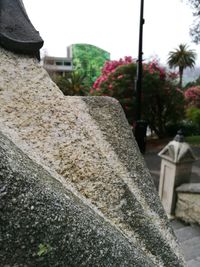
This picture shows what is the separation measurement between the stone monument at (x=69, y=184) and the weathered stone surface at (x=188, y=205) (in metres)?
3.05

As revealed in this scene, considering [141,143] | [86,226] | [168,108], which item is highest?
[86,226]

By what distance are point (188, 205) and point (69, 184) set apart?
364 cm

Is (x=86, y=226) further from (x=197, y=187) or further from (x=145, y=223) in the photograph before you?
(x=197, y=187)

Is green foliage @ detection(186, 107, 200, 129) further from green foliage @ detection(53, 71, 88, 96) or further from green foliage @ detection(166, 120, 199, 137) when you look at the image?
green foliage @ detection(53, 71, 88, 96)

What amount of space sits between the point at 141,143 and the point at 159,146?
6.17 metres

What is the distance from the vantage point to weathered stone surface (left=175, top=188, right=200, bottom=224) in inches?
173

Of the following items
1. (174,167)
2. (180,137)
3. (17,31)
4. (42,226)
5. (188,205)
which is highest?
(17,31)

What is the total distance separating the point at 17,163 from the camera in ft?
3.15

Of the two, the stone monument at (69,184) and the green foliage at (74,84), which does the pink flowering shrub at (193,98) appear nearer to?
the green foliage at (74,84)

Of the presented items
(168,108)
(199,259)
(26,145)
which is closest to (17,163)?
(26,145)

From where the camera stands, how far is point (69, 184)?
Answer: 1298 mm

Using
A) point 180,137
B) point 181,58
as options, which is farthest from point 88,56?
point 180,137

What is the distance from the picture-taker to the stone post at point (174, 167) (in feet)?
14.5

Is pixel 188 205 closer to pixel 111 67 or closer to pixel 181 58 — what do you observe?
pixel 111 67
